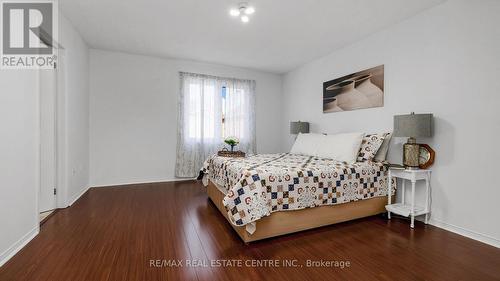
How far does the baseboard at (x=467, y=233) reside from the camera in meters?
2.00

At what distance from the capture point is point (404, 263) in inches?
66.8

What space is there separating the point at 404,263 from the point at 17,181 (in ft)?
10.8

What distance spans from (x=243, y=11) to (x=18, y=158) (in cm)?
268

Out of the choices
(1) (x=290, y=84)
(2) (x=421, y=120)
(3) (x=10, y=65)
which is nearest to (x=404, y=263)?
(2) (x=421, y=120)

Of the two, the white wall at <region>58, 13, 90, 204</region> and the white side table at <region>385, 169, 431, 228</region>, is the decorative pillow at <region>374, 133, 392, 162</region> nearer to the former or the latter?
the white side table at <region>385, 169, 431, 228</region>

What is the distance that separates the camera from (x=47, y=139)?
8.76ft

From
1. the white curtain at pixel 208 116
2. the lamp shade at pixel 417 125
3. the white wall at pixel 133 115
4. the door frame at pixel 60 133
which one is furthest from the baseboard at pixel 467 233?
the door frame at pixel 60 133

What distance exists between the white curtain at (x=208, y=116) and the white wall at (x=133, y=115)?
18 centimetres

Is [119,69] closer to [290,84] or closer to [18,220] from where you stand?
[18,220]

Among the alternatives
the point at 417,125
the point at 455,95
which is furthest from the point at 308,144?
the point at 455,95

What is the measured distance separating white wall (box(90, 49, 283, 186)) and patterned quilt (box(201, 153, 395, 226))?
7.26 ft

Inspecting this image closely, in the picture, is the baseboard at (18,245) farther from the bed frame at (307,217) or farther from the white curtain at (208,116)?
the white curtain at (208,116)

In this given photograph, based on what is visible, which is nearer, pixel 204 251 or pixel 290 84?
pixel 204 251

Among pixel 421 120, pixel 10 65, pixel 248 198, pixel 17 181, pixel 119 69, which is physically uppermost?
pixel 119 69
